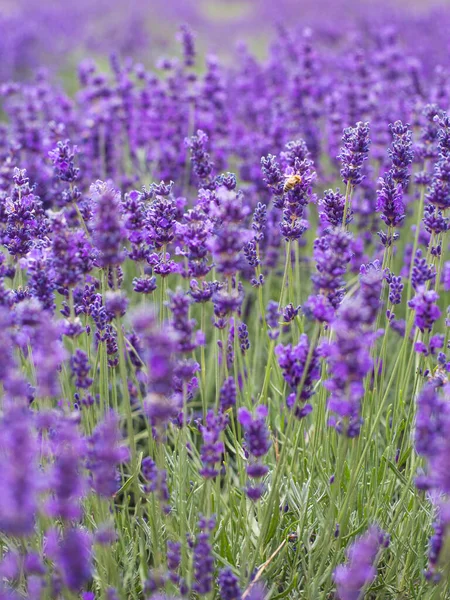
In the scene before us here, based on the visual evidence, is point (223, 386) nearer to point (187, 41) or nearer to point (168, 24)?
point (187, 41)

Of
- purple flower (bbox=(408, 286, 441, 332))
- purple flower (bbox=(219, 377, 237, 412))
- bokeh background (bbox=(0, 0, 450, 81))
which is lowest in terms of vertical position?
purple flower (bbox=(219, 377, 237, 412))

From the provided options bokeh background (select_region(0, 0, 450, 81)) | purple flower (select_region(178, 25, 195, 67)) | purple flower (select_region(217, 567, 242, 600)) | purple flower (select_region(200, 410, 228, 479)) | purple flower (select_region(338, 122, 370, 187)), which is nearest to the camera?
purple flower (select_region(217, 567, 242, 600))

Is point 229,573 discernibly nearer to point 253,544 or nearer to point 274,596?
point 274,596

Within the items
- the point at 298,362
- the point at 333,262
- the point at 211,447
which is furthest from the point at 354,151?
the point at 211,447

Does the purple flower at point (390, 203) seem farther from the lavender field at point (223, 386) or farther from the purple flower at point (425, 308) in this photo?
the purple flower at point (425, 308)

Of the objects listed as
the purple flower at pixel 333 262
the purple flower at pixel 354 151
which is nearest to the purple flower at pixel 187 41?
the purple flower at pixel 354 151

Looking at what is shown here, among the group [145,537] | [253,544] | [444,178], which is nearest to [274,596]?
[253,544]

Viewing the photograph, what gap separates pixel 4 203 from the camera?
9.08ft

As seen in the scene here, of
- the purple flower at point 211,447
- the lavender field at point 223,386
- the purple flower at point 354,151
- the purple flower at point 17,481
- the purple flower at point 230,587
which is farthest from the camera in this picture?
the purple flower at point 354,151

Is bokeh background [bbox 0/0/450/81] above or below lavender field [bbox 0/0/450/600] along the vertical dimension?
above

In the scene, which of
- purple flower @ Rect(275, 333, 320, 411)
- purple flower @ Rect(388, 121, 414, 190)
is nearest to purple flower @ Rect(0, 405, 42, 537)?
purple flower @ Rect(275, 333, 320, 411)

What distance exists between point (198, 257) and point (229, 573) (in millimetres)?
1031

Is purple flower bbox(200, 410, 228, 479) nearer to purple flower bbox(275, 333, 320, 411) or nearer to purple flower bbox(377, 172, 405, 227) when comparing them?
purple flower bbox(275, 333, 320, 411)

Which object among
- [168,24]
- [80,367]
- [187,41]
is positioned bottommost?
[80,367]
